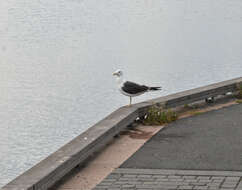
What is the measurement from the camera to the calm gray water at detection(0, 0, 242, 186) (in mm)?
13523

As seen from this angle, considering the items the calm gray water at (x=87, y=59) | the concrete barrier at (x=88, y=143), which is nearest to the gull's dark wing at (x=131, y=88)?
the concrete barrier at (x=88, y=143)

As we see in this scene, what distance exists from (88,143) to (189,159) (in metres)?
1.46

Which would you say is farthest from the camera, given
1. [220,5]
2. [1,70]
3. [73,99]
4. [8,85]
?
[220,5]

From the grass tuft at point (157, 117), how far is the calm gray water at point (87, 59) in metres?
2.04

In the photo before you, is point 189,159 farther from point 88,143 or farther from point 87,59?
point 87,59

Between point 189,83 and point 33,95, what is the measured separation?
15.3 ft

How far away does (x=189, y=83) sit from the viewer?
59.4 ft

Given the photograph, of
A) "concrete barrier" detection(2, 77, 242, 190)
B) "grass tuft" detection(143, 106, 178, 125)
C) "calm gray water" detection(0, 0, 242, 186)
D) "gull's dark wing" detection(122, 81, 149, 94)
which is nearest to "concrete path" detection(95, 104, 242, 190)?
"grass tuft" detection(143, 106, 178, 125)

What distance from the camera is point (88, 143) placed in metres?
8.63

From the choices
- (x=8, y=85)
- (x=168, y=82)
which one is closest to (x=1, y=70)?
(x=8, y=85)

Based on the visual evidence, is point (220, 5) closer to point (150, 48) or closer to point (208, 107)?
point (150, 48)

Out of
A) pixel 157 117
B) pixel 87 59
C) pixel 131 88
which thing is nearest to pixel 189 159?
pixel 157 117

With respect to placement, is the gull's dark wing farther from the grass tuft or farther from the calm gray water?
the calm gray water

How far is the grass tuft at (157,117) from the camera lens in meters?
10.9
